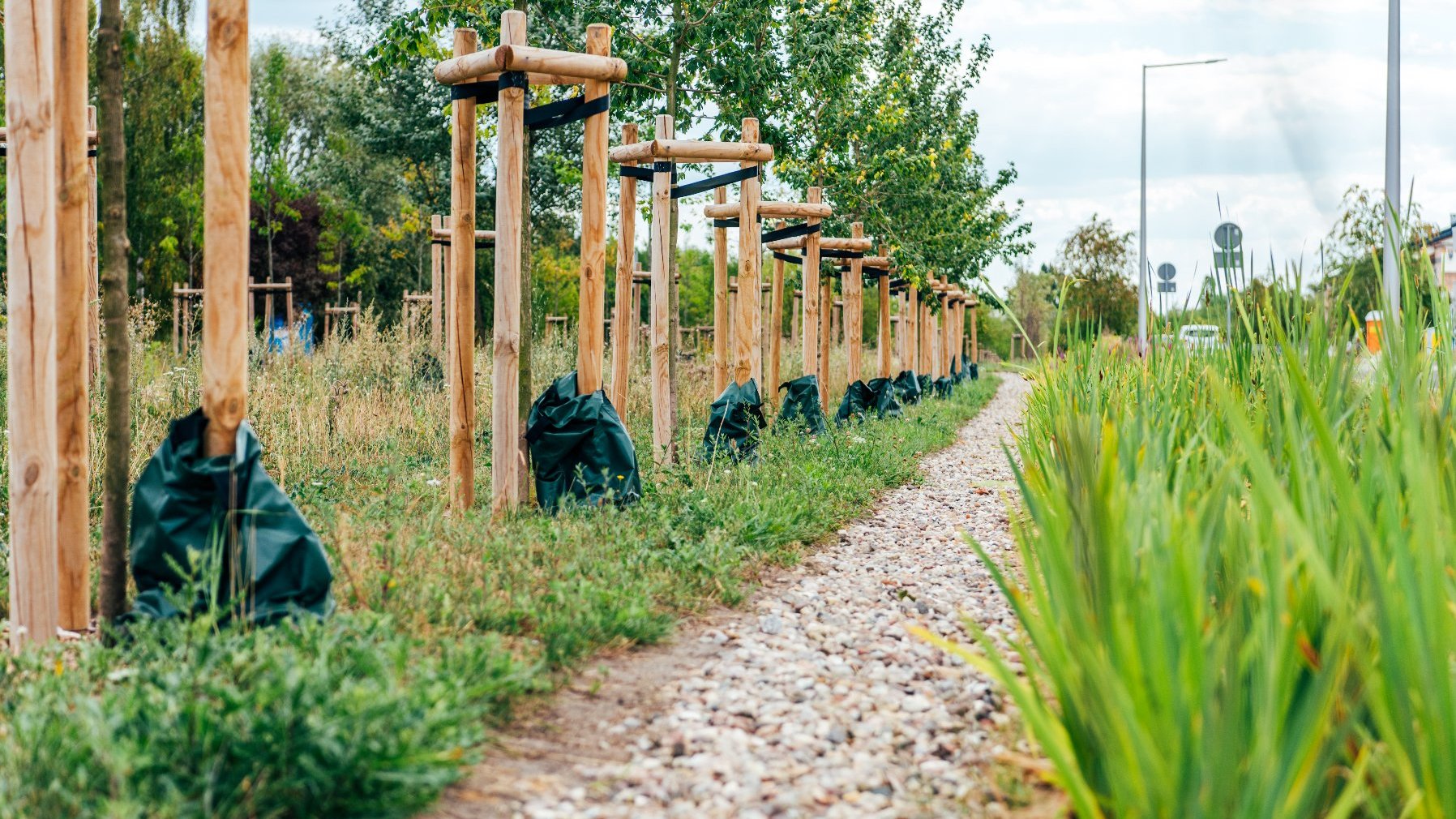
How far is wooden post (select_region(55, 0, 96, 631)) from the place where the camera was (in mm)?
3719

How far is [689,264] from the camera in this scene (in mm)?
46125

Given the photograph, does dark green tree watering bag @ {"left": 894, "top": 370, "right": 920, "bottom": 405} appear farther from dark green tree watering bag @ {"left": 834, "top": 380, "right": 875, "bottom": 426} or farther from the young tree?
the young tree

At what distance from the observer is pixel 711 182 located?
872 cm

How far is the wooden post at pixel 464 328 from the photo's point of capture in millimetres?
5867

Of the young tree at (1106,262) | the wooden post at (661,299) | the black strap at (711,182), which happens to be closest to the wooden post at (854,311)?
the black strap at (711,182)

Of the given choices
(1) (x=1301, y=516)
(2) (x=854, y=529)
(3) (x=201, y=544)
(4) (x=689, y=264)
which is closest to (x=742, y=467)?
(2) (x=854, y=529)

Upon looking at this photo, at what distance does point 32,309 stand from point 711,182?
568 centimetres

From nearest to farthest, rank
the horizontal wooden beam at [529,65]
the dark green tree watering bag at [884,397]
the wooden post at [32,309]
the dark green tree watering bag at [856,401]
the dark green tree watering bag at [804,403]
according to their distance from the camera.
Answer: the wooden post at [32,309]
the horizontal wooden beam at [529,65]
the dark green tree watering bag at [804,403]
the dark green tree watering bag at [856,401]
the dark green tree watering bag at [884,397]

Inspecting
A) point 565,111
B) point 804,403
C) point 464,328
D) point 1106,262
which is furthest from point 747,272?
point 1106,262

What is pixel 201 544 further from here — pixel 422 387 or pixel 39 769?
pixel 422 387

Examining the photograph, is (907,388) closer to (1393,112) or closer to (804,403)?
(804,403)

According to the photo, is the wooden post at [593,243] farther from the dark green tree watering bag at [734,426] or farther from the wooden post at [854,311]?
the wooden post at [854,311]

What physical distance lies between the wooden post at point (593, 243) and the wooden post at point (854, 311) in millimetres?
6273

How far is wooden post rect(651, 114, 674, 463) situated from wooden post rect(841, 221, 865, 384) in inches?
176
